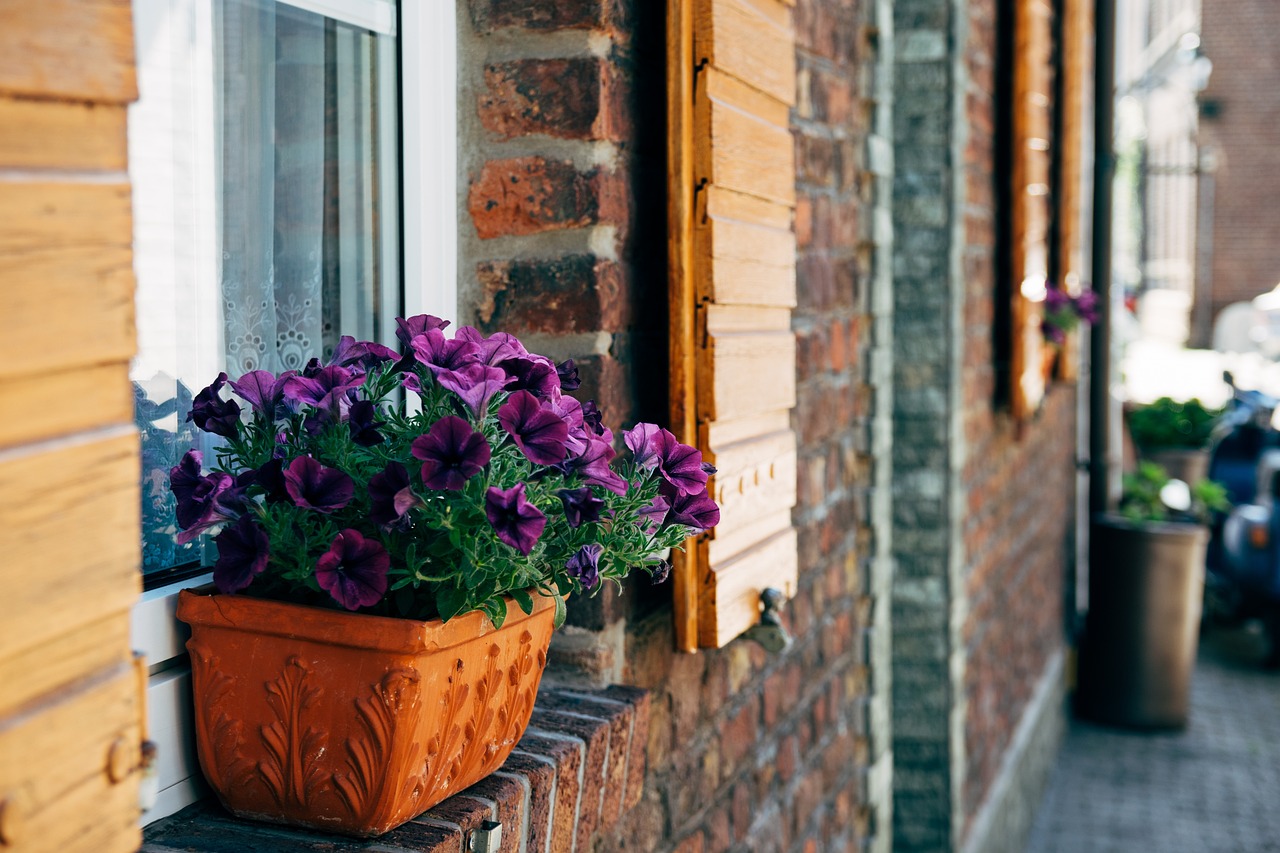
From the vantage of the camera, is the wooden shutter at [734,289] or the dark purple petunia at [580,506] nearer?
the dark purple petunia at [580,506]

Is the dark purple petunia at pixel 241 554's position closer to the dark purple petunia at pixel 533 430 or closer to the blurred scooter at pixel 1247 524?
the dark purple petunia at pixel 533 430

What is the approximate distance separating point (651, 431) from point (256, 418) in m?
0.37

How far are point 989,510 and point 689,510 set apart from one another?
9.80ft

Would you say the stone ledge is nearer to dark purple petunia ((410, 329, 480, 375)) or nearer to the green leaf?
the green leaf

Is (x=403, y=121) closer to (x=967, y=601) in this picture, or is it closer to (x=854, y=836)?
(x=854, y=836)

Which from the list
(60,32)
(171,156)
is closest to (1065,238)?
(171,156)

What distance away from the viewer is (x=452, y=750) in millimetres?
1134

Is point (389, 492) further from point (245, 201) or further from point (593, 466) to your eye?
point (245, 201)

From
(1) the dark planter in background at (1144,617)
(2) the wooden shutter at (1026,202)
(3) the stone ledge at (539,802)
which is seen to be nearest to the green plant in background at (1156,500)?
(1) the dark planter in background at (1144,617)

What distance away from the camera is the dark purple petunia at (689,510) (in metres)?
1.23

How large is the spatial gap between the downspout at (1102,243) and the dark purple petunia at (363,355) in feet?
17.5

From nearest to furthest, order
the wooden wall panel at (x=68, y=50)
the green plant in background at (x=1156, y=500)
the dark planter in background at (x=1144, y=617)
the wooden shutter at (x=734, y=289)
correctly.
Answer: the wooden wall panel at (x=68, y=50), the wooden shutter at (x=734, y=289), the dark planter in background at (x=1144, y=617), the green plant in background at (x=1156, y=500)

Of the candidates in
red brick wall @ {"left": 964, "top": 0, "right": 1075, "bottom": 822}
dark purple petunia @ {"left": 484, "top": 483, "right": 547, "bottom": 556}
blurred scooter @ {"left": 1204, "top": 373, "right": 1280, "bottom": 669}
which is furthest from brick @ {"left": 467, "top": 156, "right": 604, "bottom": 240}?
blurred scooter @ {"left": 1204, "top": 373, "right": 1280, "bottom": 669}

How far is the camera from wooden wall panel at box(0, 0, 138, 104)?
683 millimetres
